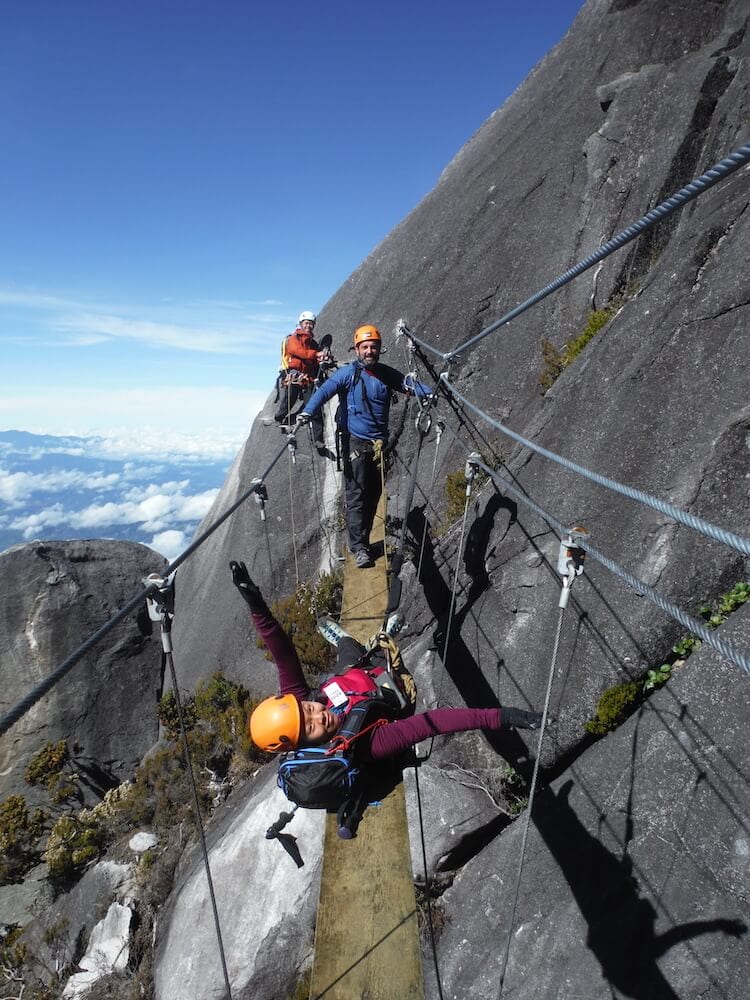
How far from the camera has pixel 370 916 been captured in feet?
14.8

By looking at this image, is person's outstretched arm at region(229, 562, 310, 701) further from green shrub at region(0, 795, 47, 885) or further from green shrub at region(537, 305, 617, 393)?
green shrub at region(0, 795, 47, 885)

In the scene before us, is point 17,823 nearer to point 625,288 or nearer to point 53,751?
point 53,751

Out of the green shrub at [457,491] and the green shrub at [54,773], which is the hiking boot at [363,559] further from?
the green shrub at [54,773]

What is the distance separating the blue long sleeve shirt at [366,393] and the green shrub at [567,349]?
6.53ft

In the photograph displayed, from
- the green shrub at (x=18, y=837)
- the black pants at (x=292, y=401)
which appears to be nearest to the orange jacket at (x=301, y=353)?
the black pants at (x=292, y=401)

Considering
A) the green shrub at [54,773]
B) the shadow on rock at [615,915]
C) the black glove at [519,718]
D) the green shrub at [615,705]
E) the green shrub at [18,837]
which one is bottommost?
the green shrub at [18,837]

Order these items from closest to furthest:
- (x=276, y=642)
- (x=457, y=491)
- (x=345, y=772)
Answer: (x=345, y=772) < (x=276, y=642) < (x=457, y=491)

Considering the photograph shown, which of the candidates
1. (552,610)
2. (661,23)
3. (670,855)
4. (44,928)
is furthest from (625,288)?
(44,928)

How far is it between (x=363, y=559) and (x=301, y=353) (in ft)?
18.3

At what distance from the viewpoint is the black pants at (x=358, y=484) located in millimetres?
8094

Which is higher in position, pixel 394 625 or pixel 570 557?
pixel 570 557

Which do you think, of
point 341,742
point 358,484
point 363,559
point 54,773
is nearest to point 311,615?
point 363,559

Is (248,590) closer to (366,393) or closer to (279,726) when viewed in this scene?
(279,726)

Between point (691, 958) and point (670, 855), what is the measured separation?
2.07 feet
